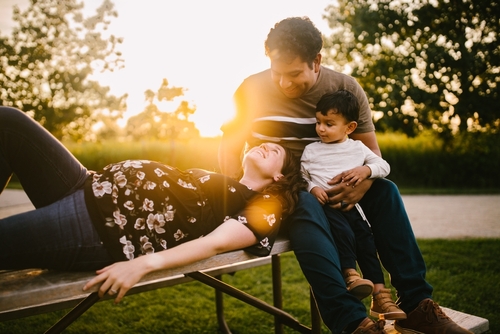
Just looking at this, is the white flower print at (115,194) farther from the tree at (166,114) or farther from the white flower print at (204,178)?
the tree at (166,114)

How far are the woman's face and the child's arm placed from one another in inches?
24.3

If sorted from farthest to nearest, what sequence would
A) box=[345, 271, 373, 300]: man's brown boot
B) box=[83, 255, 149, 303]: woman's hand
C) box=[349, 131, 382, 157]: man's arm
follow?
box=[349, 131, 382, 157]: man's arm → box=[345, 271, 373, 300]: man's brown boot → box=[83, 255, 149, 303]: woman's hand

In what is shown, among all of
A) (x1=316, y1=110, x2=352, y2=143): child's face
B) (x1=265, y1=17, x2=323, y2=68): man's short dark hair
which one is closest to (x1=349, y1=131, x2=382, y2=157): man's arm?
(x1=316, y1=110, x2=352, y2=143): child's face

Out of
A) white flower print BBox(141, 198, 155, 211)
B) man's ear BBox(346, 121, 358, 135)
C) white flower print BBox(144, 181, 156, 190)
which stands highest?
man's ear BBox(346, 121, 358, 135)

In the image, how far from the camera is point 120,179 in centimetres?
208

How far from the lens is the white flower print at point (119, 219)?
1.98 metres

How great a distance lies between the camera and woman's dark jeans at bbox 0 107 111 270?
5.90ft

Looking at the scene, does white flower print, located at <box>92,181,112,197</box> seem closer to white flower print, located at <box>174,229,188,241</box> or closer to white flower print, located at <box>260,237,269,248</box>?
white flower print, located at <box>174,229,188,241</box>

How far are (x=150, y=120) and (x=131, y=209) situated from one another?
7.97ft

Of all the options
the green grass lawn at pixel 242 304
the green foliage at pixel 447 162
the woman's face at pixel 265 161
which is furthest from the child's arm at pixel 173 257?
the green foliage at pixel 447 162

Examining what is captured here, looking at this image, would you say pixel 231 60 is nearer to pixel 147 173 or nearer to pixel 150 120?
pixel 150 120

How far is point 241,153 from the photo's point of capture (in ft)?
11.5

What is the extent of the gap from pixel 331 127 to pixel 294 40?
624 mm

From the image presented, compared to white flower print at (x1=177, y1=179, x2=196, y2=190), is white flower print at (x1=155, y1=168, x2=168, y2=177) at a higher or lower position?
higher
